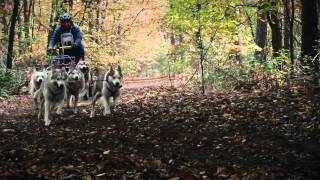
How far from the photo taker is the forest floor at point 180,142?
550 centimetres

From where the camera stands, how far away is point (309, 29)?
11.4m

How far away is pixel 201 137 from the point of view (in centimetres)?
723

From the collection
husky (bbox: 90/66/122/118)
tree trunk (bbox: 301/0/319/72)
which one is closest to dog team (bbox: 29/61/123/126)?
husky (bbox: 90/66/122/118)

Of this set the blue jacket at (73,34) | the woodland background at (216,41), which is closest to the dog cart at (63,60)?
the blue jacket at (73,34)

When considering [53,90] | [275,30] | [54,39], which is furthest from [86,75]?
[275,30]

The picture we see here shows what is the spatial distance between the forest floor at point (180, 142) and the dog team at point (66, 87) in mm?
321

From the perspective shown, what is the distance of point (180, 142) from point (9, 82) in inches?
501

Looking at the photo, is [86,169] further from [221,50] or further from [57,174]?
[221,50]

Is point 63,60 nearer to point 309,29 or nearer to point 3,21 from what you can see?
point 309,29

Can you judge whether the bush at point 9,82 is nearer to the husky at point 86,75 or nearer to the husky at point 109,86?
the husky at point 86,75

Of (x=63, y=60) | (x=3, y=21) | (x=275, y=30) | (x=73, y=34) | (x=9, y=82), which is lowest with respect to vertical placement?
(x=9, y=82)

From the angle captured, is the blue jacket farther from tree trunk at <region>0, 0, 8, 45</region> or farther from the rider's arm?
tree trunk at <region>0, 0, 8, 45</region>

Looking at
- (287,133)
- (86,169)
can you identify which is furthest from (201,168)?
(287,133)

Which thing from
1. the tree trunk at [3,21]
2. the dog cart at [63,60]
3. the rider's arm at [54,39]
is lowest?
the dog cart at [63,60]
